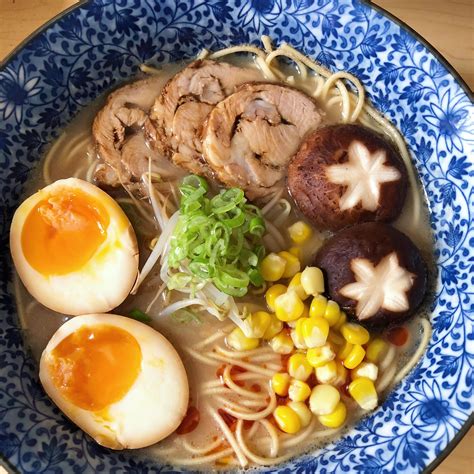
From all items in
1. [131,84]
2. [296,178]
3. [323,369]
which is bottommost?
[323,369]

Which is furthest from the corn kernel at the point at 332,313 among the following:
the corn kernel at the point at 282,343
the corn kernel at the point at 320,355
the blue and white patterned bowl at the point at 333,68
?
the blue and white patterned bowl at the point at 333,68

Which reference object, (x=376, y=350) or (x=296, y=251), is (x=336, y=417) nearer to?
(x=376, y=350)

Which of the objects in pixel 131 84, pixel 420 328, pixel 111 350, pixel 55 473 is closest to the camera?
pixel 55 473

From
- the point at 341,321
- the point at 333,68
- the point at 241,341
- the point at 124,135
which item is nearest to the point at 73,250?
the point at 124,135

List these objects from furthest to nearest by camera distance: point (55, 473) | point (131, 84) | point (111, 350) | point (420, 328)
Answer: point (131, 84), point (420, 328), point (111, 350), point (55, 473)

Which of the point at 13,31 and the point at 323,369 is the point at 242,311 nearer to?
the point at 323,369

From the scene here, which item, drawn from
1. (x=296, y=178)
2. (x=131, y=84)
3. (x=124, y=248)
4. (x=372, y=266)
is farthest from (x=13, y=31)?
(x=372, y=266)

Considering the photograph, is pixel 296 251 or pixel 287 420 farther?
pixel 296 251
